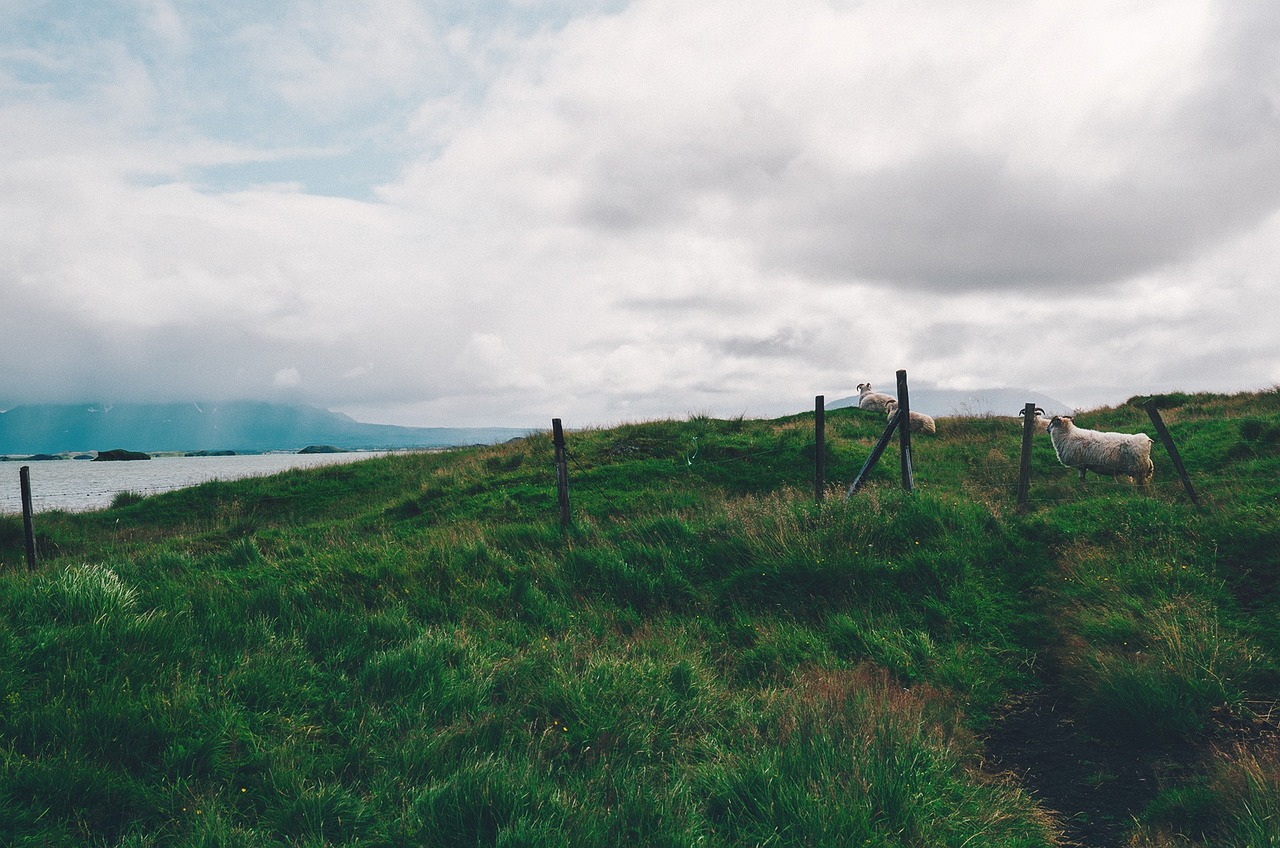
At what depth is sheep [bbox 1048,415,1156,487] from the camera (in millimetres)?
14211

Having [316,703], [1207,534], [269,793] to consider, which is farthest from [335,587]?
[1207,534]

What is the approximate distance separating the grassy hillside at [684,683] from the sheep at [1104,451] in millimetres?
1539

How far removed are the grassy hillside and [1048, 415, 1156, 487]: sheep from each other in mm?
1539

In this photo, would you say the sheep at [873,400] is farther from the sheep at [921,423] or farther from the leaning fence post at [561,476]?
the leaning fence post at [561,476]

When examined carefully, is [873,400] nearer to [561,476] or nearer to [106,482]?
[561,476]

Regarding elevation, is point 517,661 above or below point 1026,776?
above

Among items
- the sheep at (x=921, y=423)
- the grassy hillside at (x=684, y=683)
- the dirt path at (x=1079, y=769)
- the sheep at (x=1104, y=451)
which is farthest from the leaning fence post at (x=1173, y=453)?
the sheep at (x=921, y=423)

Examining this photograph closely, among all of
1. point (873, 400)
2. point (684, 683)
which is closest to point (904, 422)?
point (684, 683)

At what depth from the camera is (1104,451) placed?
48.2ft

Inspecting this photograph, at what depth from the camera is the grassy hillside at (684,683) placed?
4.28 metres

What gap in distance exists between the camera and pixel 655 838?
3943mm

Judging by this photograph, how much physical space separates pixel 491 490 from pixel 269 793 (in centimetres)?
1370

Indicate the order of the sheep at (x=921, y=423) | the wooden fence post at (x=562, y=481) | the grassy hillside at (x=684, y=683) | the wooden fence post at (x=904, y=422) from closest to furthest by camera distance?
1. the grassy hillside at (x=684, y=683)
2. the wooden fence post at (x=562, y=481)
3. the wooden fence post at (x=904, y=422)
4. the sheep at (x=921, y=423)

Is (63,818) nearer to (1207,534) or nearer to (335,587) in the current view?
(335,587)
